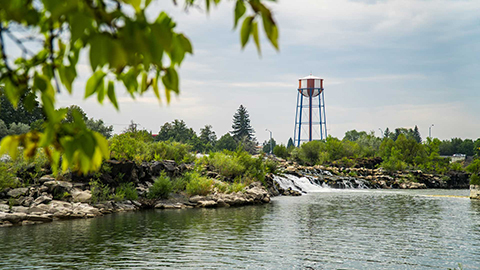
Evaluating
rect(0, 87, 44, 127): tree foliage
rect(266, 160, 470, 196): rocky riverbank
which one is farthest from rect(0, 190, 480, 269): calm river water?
rect(0, 87, 44, 127): tree foliage

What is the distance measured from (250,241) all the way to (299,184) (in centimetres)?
2713

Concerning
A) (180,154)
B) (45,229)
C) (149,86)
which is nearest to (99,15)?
(149,86)

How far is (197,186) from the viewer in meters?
28.4

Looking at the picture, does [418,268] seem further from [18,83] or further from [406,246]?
[18,83]

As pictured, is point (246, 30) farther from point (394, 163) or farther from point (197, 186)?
point (394, 163)

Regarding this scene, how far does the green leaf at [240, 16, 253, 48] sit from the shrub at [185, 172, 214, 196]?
26.8 metres

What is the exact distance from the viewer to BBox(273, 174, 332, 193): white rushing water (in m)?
39.6

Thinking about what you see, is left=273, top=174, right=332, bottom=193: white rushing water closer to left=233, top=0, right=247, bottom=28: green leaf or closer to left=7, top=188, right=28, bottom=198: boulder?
left=7, top=188, right=28, bottom=198: boulder

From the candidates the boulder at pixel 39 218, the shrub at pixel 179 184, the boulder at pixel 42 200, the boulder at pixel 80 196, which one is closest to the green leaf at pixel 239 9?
the boulder at pixel 39 218

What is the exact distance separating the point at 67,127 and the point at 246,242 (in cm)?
1359

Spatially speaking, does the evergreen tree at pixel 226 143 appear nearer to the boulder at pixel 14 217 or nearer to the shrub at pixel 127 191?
the shrub at pixel 127 191

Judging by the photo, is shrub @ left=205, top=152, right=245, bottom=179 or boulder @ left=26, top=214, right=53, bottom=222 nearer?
boulder @ left=26, top=214, right=53, bottom=222

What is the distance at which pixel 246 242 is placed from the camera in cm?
1488

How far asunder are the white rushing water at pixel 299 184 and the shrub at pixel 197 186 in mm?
11493
